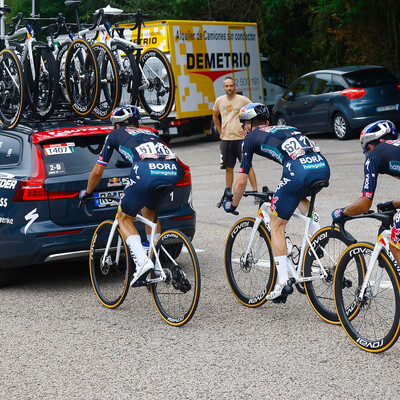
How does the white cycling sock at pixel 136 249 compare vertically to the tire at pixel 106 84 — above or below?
below

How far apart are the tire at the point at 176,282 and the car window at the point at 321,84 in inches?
597

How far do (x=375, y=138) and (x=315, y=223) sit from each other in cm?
106

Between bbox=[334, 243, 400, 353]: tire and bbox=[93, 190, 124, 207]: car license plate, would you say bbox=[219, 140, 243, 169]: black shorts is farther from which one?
bbox=[334, 243, 400, 353]: tire

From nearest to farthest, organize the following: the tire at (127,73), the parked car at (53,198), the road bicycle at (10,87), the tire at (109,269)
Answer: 1. the tire at (109,269)
2. the parked car at (53,198)
3. the road bicycle at (10,87)
4. the tire at (127,73)

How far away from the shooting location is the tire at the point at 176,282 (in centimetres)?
600

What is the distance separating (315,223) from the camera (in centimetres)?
622

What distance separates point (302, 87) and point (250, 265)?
15.8 metres

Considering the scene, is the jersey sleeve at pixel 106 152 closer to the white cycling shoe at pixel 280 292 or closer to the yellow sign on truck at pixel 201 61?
the white cycling shoe at pixel 280 292

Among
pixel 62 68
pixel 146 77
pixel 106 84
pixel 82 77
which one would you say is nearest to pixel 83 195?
pixel 106 84

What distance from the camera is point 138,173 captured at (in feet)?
20.8

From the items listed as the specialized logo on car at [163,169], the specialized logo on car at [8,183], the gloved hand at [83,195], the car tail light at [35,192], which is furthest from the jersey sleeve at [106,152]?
the specialized logo on car at [8,183]

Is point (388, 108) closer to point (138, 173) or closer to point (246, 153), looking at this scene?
point (246, 153)

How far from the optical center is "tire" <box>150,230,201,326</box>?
19.7 feet

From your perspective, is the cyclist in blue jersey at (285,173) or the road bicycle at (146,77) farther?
the road bicycle at (146,77)
